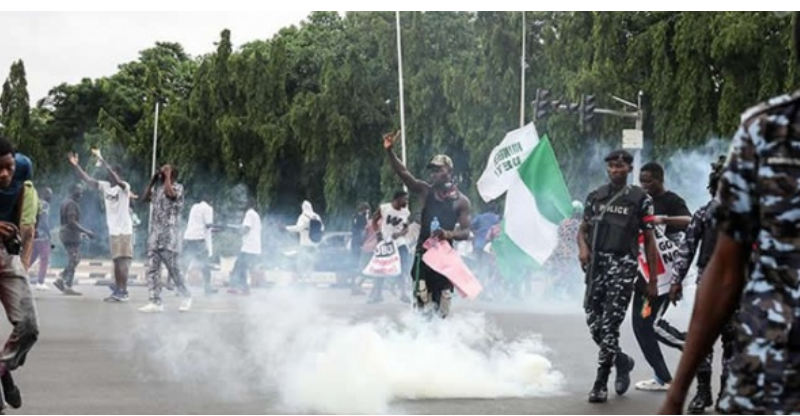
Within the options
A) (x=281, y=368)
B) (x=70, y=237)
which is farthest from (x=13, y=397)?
(x=70, y=237)

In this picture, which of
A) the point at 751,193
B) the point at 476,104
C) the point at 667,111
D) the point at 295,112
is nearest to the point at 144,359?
the point at 751,193

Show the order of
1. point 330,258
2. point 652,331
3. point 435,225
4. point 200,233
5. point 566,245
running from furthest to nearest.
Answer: point 330,258 → point 566,245 → point 200,233 → point 435,225 → point 652,331

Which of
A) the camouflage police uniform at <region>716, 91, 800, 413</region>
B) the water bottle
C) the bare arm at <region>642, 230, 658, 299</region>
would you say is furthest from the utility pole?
the camouflage police uniform at <region>716, 91, 800, 413</region>

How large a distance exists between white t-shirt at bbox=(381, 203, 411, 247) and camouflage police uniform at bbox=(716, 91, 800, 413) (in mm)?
16205

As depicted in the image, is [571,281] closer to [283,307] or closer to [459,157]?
[283,307]

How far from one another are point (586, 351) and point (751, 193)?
8.85m

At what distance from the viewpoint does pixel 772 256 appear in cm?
304

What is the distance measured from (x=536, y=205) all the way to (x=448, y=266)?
2859 millimetres

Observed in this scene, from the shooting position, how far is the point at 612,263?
855cm

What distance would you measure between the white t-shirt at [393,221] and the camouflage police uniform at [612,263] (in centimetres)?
1063

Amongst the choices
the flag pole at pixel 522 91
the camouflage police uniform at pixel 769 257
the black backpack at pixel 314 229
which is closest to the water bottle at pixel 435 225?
the camouflage police uniform at pixel 769 257

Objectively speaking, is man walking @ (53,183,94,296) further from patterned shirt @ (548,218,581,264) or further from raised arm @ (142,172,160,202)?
patterned shirt @ (548,218,581,264)

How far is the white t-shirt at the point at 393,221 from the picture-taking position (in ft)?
63.3

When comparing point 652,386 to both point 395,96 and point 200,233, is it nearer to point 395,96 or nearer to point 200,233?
point 200,233
